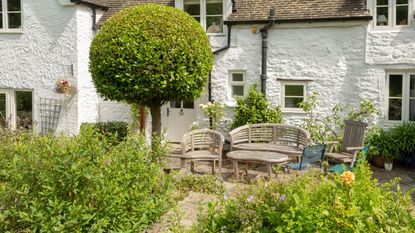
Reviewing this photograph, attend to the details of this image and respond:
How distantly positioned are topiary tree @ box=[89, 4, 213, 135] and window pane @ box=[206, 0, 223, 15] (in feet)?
16.4

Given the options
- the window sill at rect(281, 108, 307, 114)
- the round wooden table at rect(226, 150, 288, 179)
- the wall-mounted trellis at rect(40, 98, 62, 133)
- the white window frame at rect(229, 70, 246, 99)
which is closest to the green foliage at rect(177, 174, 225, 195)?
the round wooden table at rect(226, 150, 288, 179)

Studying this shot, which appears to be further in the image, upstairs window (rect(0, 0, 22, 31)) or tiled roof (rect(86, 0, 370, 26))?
upstairs window (rect(0, 0, 22, 31))

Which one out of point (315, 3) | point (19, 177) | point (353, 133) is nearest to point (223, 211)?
point (19, 177)

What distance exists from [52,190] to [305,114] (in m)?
8.87

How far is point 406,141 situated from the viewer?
35.0ft

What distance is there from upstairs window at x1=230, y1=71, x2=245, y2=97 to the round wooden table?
3701 mm

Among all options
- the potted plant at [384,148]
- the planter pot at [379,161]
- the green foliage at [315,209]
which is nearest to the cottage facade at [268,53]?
the potted plant at [384,148]

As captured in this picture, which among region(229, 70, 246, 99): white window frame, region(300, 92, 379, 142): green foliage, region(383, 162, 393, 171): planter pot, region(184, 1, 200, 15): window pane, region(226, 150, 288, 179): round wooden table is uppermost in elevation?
region(184, 1, 200, 15): window pane

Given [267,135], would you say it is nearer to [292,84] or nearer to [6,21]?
[292,84]

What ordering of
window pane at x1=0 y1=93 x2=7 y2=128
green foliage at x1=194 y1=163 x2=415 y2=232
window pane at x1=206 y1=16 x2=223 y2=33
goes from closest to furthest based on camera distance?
1. green foliage at x1=194 y1=163 x2=415 y2=232
2. window pane at x1=206 y1=16 x2=223 y2=33
3. window pane at x1=0 y1=93 x2=7 y2=128

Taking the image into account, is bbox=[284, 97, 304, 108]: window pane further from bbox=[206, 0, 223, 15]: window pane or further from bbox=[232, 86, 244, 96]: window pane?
bbox=[206, 0, 223, 15]: window pane

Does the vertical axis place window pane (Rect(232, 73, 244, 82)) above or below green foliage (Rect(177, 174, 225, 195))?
above

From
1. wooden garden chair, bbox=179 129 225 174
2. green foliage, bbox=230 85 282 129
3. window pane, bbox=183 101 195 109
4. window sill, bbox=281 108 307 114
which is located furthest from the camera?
window pane, bbox=183 101 195 109

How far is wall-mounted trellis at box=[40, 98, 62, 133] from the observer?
44.3ft
